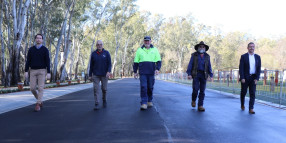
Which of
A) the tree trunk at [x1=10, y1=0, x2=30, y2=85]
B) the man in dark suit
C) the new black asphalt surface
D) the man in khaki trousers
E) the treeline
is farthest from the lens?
the treeline

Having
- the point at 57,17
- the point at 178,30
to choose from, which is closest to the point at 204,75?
the point at 57,17

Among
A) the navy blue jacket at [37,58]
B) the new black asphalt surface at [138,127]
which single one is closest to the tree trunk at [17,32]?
the navy blue jacket at [37,58]

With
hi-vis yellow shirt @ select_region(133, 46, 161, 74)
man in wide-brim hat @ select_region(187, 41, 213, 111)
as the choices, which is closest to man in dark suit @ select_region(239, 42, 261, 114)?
man in wide-brim hat @ select_region(187, 41, 213, 111)

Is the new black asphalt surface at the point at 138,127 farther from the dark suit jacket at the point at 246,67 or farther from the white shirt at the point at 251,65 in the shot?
the white shirt at the point at 251,65

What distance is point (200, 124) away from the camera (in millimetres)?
5848

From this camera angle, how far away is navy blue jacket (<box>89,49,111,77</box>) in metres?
7.91

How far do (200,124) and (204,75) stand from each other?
2.35 meters

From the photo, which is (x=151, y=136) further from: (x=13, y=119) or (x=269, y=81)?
(x=269, y=81)

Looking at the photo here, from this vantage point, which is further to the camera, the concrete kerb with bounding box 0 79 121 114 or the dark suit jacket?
the concrete kerb with bounding box 0 79 121 114

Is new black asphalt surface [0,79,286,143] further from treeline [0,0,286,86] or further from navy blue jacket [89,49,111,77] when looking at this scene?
treeline [0,0,286,86]

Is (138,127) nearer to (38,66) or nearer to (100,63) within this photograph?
(100,63)

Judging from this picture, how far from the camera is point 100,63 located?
793 centimetres

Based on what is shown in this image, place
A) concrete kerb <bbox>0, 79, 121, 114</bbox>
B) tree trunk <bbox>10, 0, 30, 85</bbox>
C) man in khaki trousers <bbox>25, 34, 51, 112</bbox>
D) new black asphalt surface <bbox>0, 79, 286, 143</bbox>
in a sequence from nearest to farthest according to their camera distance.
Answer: new black asphalt surface <bbox>0, 79, 286, 143</bbox> < man in khaki trousers <bbox>25, 34, 51, 112</bbox> < concrete kerb <bbox>0, 79, 121, 114</bbox> < tree trunk <bbox>10, 0, 30, 85</bbox>

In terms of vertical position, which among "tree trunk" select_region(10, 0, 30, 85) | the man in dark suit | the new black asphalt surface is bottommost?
the new black asphalt surface
